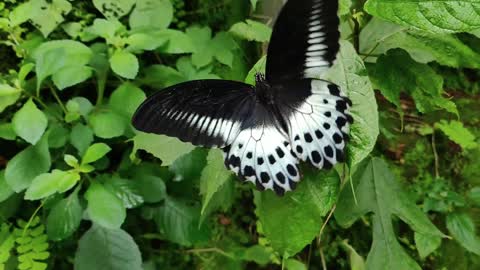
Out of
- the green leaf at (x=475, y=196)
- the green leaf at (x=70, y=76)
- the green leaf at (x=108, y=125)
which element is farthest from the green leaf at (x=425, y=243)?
the green leaf at (x=70, y=76)

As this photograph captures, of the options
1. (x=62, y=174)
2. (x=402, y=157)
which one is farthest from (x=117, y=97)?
(x=402, y=157)

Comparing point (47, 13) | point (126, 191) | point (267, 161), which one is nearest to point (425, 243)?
point (267, 161)

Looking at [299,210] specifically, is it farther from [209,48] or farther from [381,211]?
[209,48]

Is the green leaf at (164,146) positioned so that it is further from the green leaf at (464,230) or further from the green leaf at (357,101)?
the green leaf at (464,230)

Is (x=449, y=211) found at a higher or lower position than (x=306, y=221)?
lower

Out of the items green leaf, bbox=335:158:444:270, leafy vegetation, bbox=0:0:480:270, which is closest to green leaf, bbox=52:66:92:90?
leafy vegetation, bbox=0:0:480:270

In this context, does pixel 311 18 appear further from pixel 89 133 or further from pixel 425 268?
pixel 425 268
